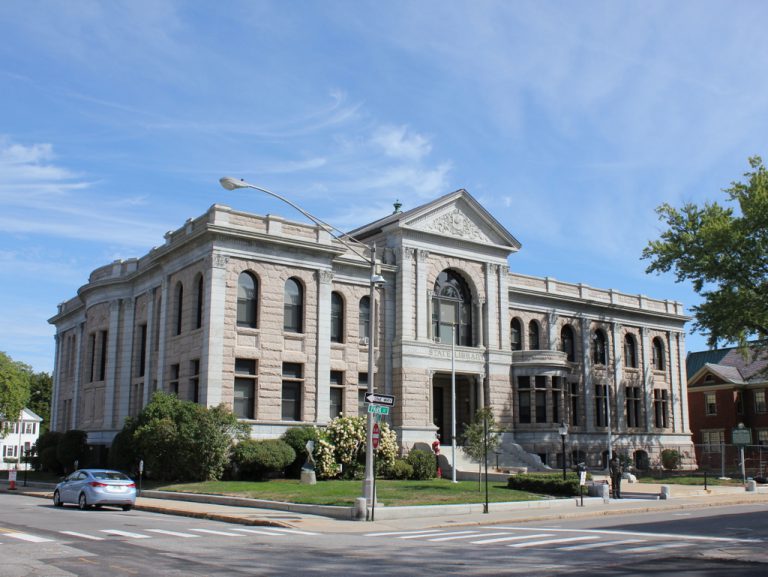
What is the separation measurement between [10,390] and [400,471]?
5190cm

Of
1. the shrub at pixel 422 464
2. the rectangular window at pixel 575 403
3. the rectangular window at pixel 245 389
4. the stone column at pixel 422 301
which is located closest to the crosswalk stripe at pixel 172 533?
the rectangular window at pixel 245 389

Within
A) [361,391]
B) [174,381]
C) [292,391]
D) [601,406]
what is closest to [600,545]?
[292,391]

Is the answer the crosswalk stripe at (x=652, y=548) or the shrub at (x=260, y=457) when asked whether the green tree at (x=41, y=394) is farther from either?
the crosswalk stripe at (x=652, y=548)

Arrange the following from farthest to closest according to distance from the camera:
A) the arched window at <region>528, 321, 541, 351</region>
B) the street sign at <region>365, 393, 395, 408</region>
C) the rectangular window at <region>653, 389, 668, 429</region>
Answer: the rectangular window at <region>653, 389, 668, 429</region> → the arched window at <region>528, 321, 541, 351</region> → the street sign at <region>365, 393, 395, 408</region>

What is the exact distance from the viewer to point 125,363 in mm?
47969

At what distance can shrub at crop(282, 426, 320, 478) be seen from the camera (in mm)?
37344

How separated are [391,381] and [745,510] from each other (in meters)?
20.5

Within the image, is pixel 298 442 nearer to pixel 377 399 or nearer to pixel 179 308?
pixel 179 308

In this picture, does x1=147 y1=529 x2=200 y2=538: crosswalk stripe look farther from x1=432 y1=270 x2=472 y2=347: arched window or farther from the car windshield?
x1=432 y1=270 x2=472 y2=347: arched window

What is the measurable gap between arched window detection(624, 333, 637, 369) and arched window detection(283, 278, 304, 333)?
90.4 feet

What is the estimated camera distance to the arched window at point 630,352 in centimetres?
5775

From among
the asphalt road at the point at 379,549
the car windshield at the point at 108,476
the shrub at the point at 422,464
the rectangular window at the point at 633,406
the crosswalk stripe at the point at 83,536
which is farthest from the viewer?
the rectangular window at the point at 633,406

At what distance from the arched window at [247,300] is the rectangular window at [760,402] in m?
49.5

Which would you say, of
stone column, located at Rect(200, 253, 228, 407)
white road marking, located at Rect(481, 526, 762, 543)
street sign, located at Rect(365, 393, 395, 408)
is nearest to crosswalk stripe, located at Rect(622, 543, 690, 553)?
white road marking, located at Rect(481, 526, 762, 543)
